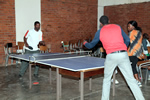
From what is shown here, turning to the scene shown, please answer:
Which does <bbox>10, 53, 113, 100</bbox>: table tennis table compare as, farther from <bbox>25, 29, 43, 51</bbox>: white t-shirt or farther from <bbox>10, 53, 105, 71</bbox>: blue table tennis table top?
<bbox>25, 29, 43, 51</bbox>: white t-shirt

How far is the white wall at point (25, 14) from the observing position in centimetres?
805

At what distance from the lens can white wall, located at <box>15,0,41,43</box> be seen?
805cm

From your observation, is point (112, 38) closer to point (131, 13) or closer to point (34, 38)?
point (34, 38)

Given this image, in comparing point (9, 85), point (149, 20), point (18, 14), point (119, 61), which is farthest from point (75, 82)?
point (149, 20)

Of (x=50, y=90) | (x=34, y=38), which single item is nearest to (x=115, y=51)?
(x=50, y=90)

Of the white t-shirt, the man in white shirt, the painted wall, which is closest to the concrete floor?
the man in white shirt

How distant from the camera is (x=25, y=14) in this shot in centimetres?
824

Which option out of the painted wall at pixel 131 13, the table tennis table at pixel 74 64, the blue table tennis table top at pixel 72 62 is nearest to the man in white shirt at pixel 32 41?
the table tennis table at pixel 74 64

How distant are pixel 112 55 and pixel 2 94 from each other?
8.52ft

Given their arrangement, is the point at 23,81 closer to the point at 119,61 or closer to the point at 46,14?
the point at 119,61

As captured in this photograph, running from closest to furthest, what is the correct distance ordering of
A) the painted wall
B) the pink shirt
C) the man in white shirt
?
the pink shirt
the man in white shirt
the painted wall

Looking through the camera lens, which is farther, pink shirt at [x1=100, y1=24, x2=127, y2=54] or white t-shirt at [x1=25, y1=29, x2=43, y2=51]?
white t-shirt at [x1=25, y1=29, x2=43, y2=51]

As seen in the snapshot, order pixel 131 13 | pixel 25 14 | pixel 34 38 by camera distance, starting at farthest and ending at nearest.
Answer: pixel 131 13, pixel 25 14, pixel 34 38

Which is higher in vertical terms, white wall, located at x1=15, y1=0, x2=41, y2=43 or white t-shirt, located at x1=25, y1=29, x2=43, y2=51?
white wall, located at x1=15, y1=0, x2=41, y2=43
